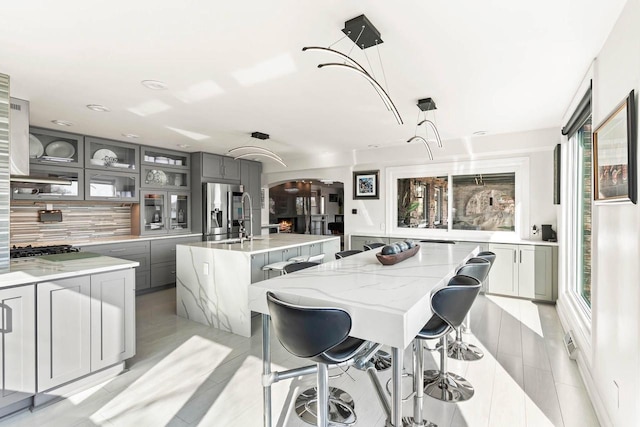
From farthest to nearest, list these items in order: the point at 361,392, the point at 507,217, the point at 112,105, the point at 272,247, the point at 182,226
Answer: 1. the point at 182,226
2. the point at 507,217
3. the point at 272,247
4. the point at 112,105
5. the point at 361,392

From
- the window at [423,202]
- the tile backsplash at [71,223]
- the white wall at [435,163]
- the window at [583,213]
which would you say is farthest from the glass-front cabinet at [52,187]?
the window at [583,213]

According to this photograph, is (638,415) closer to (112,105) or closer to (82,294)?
(82,294)

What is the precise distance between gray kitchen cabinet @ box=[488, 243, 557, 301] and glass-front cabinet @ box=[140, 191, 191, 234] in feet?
16.9

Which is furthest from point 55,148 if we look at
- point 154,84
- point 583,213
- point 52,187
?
point 583,213

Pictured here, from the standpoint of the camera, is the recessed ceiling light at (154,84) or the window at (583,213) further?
the window at (583,213)

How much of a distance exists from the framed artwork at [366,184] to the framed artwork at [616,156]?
12.8 feet

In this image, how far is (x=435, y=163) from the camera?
545cm

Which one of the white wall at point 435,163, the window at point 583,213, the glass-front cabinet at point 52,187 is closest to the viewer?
the window at point 583,213

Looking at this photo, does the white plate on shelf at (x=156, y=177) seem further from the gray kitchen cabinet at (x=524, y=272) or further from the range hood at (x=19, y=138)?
the gray kitchen cabinet at (x=524, y=272)

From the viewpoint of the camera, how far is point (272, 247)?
11.6ft

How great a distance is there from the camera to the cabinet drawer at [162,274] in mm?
5090

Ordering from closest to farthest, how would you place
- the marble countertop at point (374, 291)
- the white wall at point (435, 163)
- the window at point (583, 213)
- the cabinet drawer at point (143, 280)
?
the marble countertop at point (374, 291) < the window at point (583, 213) < the white wall at point (435, 163) < the cabinet drawer at point (143, 280)

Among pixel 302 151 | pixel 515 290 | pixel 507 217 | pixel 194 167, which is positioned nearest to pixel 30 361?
pixel 194 167

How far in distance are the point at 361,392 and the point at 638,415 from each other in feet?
4.75
